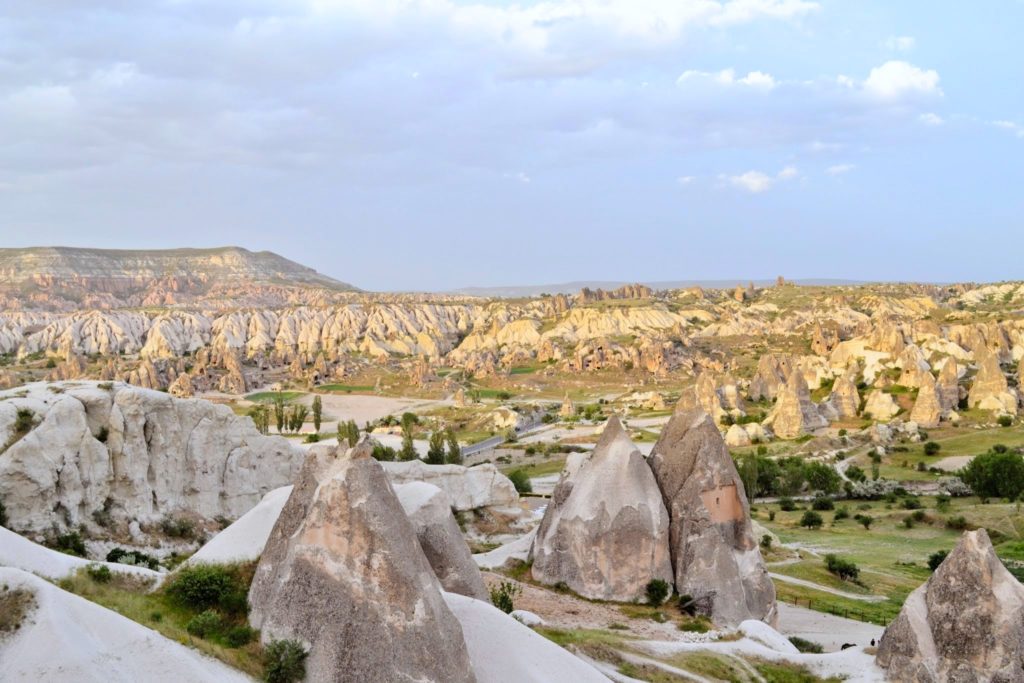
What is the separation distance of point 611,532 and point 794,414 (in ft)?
189

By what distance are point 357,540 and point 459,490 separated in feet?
84.4

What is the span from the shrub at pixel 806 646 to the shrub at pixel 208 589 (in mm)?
17131

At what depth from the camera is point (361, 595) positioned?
14.1m

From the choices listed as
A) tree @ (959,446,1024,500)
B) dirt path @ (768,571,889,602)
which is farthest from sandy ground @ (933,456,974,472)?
dirt path @ (768,571,889,602)

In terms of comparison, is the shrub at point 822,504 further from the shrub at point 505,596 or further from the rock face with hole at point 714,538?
the shrub at point 505,596

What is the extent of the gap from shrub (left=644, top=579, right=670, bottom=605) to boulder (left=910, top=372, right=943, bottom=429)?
61.8 m

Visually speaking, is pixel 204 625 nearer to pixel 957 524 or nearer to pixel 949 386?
pixel 957 524

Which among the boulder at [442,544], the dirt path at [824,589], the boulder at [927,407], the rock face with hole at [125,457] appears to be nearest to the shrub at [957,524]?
the dirt path at [824,589]

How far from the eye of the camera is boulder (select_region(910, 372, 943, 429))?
7931 centimetres

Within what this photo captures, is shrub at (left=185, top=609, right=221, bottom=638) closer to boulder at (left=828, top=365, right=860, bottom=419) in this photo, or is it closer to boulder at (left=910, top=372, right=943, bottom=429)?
boulder at (left=910, top=372, right=943, bottom=429)

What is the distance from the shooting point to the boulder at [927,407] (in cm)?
7931

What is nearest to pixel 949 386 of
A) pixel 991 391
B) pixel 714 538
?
pixel 991 391

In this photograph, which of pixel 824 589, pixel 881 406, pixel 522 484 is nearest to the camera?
pixel 824 589

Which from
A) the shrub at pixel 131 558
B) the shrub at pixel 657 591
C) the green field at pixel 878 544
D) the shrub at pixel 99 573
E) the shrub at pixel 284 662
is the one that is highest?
the shrub at pixel 99 573
